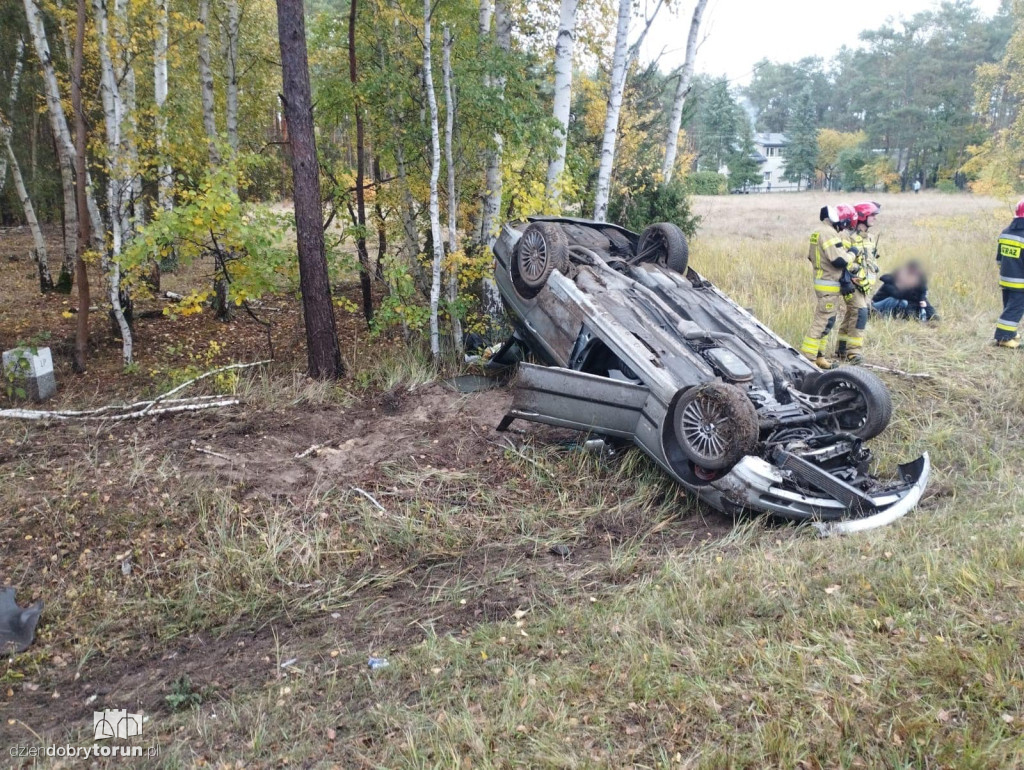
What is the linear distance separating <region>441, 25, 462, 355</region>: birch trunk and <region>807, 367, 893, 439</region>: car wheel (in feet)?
12.8

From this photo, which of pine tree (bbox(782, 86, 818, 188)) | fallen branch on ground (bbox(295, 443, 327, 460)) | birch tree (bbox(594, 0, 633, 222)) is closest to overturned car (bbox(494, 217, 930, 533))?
A: fallen branch on ground (bbox(295, 443, 327, 460))

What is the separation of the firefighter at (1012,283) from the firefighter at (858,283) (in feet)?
5.62

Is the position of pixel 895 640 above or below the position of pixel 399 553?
above

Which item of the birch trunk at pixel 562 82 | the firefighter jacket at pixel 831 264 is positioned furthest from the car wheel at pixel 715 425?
the birch trunk at pixel 562 82

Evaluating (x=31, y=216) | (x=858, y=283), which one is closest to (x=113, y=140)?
(x=31, y=216)

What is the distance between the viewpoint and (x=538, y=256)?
634cm

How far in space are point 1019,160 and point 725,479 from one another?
18256 mm

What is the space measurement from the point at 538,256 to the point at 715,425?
263 centimetres

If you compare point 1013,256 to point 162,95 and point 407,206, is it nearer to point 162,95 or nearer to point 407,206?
point 407,206

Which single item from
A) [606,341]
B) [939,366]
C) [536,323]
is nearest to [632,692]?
[606,341]

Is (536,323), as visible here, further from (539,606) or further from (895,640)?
(895,640)

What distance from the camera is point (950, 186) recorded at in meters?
37.7

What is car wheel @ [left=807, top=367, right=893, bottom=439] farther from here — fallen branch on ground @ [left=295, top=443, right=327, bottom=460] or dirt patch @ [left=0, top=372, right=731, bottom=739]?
fallen branch on ground @ [left=295, top=443, right=327, bottom=460]

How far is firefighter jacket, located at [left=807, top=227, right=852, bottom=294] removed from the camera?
7055mm
